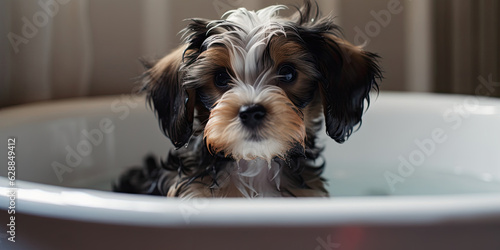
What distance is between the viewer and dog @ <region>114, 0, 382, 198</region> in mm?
1246

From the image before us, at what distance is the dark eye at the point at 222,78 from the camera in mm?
1341

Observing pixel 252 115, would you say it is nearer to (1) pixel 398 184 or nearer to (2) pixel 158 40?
(1) pixel 398 184

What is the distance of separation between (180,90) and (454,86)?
2.70 metres

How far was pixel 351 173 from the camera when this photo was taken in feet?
7.98

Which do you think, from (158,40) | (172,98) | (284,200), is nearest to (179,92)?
(172,98)

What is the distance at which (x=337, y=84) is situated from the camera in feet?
4.57

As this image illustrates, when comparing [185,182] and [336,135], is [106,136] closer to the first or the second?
[185,182]

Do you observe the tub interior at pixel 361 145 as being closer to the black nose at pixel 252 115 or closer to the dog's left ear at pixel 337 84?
the dog's left ear at pixel 337 84

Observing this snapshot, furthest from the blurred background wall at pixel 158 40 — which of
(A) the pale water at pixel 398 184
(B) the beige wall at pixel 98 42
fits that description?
(A) the pale water at pixel 398 184

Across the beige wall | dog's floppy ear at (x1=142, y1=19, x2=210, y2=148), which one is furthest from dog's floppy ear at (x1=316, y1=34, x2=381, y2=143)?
the beige wall

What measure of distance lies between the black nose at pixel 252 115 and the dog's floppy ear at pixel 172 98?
270 millimetres

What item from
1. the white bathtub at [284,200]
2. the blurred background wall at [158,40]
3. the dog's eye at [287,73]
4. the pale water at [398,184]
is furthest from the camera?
the blurred background wall at [158,40]

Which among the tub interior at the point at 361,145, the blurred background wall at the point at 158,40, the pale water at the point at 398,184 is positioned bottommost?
the pale water at the point at 398,184

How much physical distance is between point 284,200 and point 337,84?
2.11 ft
